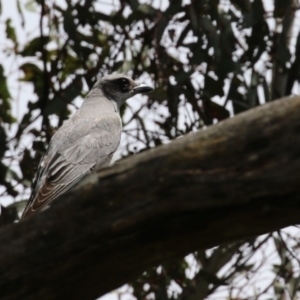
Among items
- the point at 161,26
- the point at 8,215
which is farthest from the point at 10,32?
the point at 8,215

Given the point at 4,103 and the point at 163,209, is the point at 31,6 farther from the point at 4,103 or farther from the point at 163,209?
the point at 163,209

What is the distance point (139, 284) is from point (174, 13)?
2.08 meters

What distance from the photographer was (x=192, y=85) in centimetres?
612

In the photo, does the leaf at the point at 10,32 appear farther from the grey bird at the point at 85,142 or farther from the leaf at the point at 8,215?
the leaf at the point at 8,215

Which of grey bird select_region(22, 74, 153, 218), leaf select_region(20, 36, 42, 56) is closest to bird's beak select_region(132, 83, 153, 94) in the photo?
grey bird select_region(22, 74, 153, 218)

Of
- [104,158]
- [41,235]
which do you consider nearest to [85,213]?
[41,235]

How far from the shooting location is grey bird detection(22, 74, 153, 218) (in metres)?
5.28

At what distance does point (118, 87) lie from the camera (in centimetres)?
657

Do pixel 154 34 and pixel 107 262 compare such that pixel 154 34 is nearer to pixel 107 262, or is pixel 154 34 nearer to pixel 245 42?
pixel 245 42

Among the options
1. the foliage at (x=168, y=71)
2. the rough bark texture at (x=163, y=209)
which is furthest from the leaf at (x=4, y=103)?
the rough bark texture at (x=163, y=209)

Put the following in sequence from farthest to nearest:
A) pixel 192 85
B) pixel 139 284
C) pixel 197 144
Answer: pixel 192 85, pixel 139 284, pixel 197 144

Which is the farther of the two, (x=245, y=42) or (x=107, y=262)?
(x=245, y=42)

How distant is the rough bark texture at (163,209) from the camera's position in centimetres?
271

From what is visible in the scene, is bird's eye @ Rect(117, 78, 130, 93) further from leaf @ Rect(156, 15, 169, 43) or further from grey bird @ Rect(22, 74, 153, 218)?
leaf @ Rect(156, 15, 169, 43)
